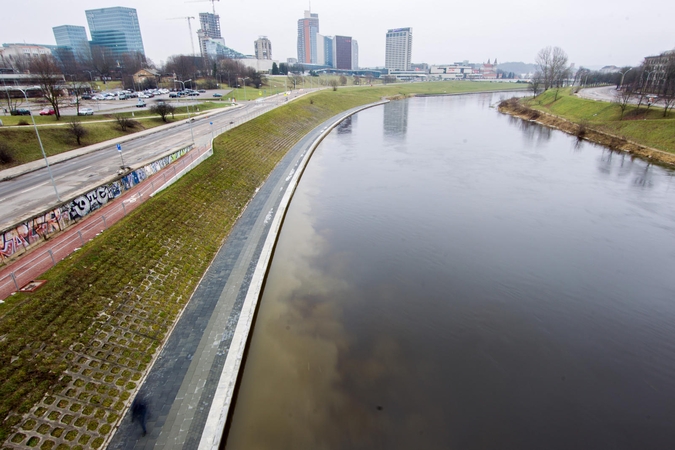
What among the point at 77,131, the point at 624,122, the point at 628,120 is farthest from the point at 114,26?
the point at 628,120

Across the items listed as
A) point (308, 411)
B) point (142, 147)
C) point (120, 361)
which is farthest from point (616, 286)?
point (142, 147)

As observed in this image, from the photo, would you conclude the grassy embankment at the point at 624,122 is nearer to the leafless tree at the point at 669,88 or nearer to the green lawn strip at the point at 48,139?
the leafless tree at the point at 669,88

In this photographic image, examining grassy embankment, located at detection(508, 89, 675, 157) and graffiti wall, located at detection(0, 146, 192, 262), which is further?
grassy embankment, located at detection(508, 89, 675, 157)

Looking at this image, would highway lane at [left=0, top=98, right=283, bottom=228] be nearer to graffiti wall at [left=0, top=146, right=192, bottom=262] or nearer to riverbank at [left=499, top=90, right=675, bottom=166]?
A: graffiti wall at [left=0, top=146, right=192, bottom=262]

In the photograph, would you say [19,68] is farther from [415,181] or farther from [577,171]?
[577,171]

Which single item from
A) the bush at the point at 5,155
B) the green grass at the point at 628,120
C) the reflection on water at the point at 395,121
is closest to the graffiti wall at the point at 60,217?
the bush at the point at 5,155

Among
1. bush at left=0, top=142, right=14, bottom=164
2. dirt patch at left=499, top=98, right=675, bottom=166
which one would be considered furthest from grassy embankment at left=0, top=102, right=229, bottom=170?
dirt patch at left=499, top=98, right=675, bottom=166
